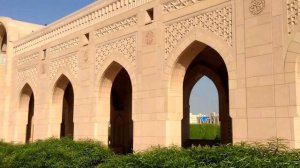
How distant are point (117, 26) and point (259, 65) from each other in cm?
422

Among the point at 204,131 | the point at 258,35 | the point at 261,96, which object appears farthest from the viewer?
the point at 204,131

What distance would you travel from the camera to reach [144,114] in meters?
8.10

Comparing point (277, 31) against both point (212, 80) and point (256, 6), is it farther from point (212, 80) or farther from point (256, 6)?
point (212, 80)

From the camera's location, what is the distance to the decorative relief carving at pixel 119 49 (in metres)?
8.66

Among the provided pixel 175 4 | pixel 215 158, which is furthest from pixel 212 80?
pixel 215 158

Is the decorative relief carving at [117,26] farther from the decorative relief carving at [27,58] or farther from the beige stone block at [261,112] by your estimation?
the beige stone block at [261,112]

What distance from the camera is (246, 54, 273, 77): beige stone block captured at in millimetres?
5969

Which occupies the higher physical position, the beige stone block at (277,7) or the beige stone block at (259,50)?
the beige stone block at (277,7)

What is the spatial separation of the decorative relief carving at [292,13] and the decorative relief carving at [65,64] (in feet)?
20.6

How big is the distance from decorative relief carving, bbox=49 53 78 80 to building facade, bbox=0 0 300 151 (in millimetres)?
30

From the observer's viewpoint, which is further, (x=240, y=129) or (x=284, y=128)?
(x=240, y=129)

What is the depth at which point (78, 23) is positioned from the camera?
10609 mm

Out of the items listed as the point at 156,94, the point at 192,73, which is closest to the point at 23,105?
the point at 192,73

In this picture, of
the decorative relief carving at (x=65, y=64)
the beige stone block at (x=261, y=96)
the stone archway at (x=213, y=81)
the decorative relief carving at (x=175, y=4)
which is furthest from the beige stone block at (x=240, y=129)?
the decorative relief carving at (x=65, y=64)
